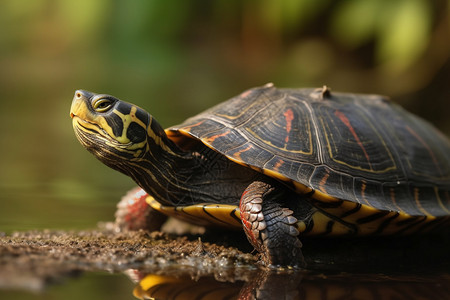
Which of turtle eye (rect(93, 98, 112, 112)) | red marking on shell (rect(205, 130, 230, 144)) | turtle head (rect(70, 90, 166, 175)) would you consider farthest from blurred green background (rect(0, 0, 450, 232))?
red marking on shell (rect(205, 130, 230, 144))

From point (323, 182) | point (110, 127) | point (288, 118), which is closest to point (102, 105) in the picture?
point (110, 127)

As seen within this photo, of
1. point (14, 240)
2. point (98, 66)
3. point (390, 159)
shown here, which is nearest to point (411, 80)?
point (390, 159)

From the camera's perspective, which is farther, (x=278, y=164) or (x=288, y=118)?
(x=288, y=118)

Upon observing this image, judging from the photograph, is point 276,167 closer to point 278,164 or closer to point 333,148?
point 278,164

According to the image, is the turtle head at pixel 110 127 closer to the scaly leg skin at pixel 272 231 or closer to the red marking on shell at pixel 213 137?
the red marking on shell at pixel 213 137

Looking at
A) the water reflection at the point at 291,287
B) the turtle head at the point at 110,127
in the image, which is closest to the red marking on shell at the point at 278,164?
the water reflection at the point at 291,287

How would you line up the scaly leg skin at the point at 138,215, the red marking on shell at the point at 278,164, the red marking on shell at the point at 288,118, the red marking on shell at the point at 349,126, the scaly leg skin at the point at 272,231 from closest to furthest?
the scaly leg skin at the point at 272,231
the red marking on shell at the point at 278,164
the red marking on shell at the point at 288,118
the red marking on shell at the point at 349,126
the scaly leg skin at the point at 138,215

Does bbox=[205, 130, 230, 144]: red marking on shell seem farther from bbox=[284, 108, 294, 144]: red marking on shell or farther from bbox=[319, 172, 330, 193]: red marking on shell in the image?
bbox=[319, 172, 330, 193]: red marking on shell
